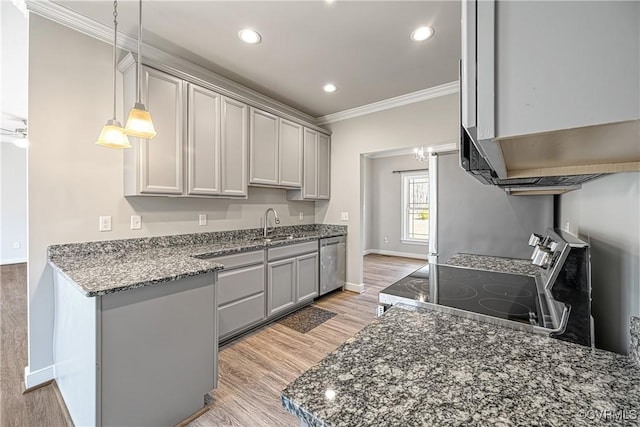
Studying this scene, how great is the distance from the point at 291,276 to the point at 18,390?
2.23m

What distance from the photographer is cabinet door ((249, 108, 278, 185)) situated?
303 cm

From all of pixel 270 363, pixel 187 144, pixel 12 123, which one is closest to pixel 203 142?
pixel 187 144

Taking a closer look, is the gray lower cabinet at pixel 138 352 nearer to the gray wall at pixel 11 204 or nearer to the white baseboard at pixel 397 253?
the white baseboard at pixel 397 253

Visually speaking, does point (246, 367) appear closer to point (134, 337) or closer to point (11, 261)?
point (134, 337)

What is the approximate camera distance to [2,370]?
6.64ft

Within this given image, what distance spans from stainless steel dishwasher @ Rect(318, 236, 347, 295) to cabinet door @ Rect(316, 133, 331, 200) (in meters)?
0.75

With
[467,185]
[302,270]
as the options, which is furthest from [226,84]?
[467,185]

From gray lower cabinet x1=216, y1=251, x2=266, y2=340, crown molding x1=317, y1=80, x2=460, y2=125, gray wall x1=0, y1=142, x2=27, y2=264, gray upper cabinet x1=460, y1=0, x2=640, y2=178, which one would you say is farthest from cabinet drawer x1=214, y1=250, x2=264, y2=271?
gray wall x1=0, y1=142, x2=27, y2=264

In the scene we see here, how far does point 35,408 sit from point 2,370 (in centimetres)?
71

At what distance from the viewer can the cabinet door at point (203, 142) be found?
96.7 inches

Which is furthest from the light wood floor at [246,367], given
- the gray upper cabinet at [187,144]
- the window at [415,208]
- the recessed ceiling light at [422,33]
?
the window at [415,208]

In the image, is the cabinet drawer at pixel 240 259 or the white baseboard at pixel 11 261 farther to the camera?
the white baseboard at pixel 11 261

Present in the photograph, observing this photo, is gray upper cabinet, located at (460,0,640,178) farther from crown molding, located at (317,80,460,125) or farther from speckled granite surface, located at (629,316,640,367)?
crown molding, located at (317,80,460,125)

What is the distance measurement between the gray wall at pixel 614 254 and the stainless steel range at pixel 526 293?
122 millimetres
